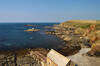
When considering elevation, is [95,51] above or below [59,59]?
below

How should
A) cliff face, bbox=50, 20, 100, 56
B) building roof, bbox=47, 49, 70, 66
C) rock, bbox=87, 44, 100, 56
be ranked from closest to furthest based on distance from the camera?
building roof, bbox=47, 49, 70, 66 → rock, bbox=87, 44, 100, 56 → cliff face, bbox=50, 20, 100, 56

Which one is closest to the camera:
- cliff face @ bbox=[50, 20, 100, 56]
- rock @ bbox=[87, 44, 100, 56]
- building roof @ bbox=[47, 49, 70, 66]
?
building roof @ bbox=[47, 49, 70, 66]

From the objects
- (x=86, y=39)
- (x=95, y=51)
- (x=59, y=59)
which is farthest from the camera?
(x=86, y=39)

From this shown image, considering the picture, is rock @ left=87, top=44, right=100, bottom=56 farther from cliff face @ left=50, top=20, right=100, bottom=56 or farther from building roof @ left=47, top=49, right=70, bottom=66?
building roof @ left=47, top=49, right=70, bottom=66

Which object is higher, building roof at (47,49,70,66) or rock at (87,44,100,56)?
building roof at (47,49,70,66)

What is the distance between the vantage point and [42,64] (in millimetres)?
29406

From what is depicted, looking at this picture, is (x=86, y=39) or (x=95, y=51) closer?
(x=95, y=51)

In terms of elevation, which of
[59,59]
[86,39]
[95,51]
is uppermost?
[59,59]

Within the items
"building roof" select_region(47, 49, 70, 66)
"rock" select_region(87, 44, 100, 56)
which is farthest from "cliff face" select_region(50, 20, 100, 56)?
"building roof" select_region(47, 49, 70, 66)

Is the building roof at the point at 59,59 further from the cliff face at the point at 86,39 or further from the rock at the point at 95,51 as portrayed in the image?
the rock at the point at 95,51

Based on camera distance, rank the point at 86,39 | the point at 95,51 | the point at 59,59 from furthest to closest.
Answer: the point at 86,39 < the point at 95,51 < the point at 59,59

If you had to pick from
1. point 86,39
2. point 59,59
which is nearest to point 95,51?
point 59,59

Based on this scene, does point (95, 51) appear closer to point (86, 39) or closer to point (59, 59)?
point (59, 59)

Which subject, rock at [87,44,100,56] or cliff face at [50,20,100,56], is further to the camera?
cliff face at [50,20,100,56]
